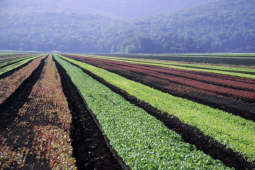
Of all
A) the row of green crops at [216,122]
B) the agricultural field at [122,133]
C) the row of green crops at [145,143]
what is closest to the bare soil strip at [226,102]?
the agricultural field at [122,133]

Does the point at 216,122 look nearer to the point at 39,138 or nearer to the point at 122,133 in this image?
the point at 122,133

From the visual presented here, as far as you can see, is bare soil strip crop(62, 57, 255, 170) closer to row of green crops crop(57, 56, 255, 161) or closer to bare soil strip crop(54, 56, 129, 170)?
row of green crops crop(57, 56, 255, 161)

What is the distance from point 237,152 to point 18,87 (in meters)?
24.6

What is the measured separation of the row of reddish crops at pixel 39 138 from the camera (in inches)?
347

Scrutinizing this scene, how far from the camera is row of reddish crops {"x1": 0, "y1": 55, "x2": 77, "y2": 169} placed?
8.82 m

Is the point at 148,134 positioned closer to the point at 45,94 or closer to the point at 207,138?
the point at 207,138

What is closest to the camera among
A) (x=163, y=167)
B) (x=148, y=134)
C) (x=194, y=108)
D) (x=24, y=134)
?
(x=163, y=167)

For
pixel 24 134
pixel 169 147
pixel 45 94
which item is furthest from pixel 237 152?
pixel 45 94

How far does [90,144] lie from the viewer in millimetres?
10969

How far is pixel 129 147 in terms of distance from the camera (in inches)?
376

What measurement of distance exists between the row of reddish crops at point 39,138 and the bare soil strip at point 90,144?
0.50 meters

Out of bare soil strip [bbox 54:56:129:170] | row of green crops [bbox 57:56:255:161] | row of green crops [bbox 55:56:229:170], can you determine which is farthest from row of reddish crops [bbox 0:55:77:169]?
row of green crops [bbox 57:56:255:161]

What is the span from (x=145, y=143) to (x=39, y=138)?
617 centimetres

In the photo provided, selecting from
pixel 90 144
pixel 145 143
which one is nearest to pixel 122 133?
pixel 145 143
